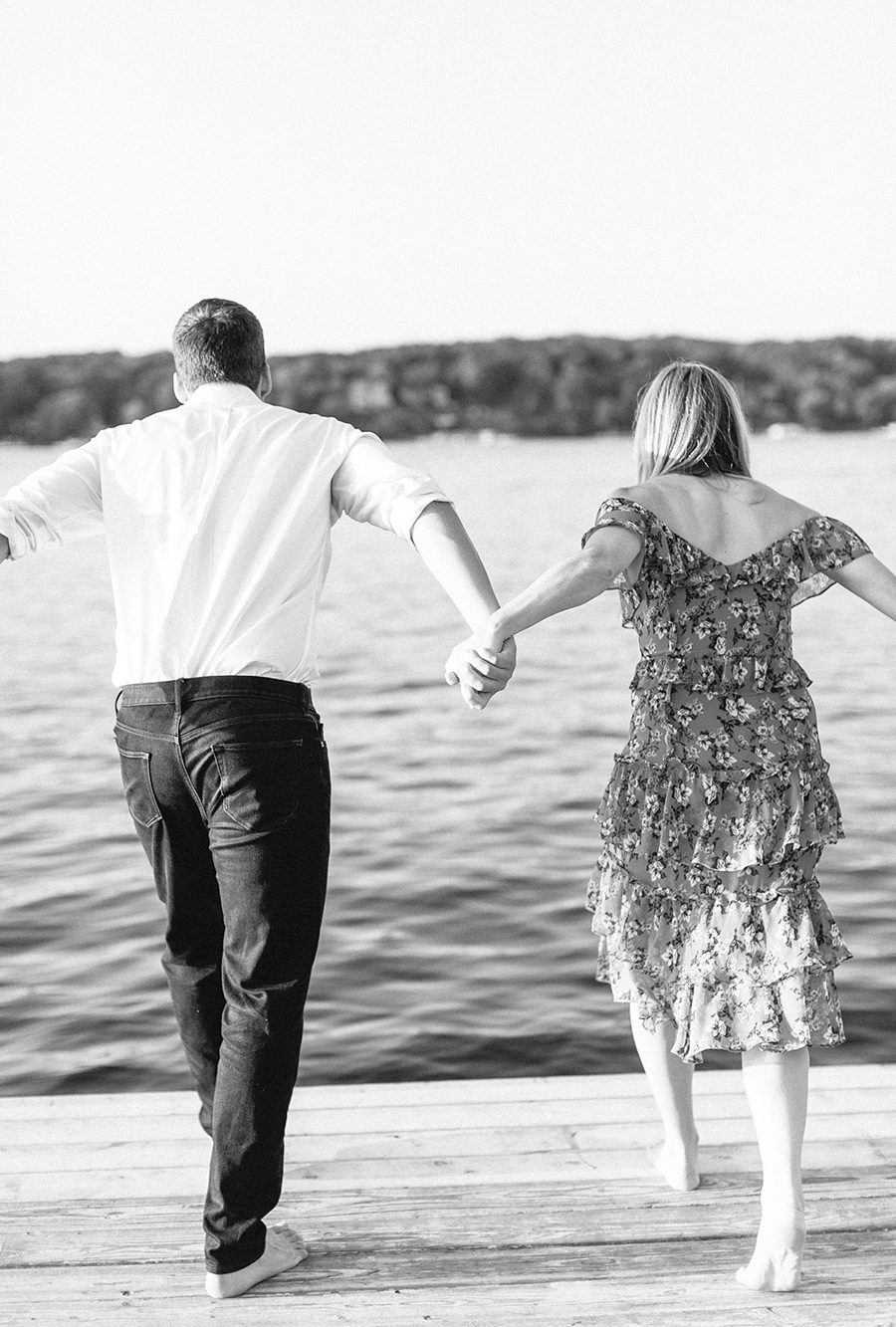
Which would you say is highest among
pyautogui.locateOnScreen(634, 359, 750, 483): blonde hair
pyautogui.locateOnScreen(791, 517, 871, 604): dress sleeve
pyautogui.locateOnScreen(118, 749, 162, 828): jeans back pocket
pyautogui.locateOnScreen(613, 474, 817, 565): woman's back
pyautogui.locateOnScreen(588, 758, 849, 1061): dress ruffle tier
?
pyautogui.locateOnScreen(634, 359, 750, 483): blonde hair

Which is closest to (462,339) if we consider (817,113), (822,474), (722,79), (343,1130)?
(822,474)

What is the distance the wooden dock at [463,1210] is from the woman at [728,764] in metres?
0.14

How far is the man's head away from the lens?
2.04 meters

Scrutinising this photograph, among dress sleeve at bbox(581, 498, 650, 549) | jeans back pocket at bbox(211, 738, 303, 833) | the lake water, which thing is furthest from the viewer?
the lake water

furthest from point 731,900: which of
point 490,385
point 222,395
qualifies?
point 490,385

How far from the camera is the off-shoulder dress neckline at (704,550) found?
2.05 m

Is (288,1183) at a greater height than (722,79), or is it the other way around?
(722,79)

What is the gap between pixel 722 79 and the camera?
4450cm

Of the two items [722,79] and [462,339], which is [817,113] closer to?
[722,79]

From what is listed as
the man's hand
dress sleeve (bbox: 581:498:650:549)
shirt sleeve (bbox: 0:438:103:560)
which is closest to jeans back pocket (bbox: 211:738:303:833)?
the man's hand

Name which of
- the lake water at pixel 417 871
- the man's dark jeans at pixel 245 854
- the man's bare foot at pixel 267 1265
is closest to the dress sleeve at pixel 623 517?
the man's dark jeans at pixel 245 854

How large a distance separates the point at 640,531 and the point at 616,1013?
326 cm

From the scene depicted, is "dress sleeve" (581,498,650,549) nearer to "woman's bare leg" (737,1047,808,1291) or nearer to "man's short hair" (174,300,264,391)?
"man's short hair" (174,300,264,391)

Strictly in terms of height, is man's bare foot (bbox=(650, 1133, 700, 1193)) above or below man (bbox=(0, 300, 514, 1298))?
below
